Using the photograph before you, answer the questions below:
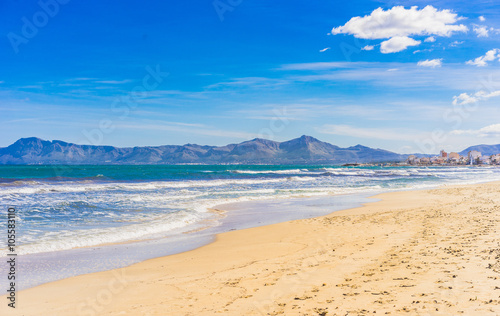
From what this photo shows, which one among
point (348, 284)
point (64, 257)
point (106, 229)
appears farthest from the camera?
point (106, 229)

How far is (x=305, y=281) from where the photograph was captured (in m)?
5.66

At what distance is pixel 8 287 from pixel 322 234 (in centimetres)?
790

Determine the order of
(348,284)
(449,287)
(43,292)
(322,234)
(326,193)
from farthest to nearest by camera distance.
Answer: (326,193), (322,234), (43,292), (348,284), (449,287)

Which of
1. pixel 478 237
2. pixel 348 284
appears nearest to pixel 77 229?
pixel 348 284

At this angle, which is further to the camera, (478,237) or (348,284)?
(478,237)

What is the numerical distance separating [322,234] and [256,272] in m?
4.55

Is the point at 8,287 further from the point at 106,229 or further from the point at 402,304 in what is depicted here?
the point at 402,304

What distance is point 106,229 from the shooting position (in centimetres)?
1127

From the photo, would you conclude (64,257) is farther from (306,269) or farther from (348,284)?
(348,284)

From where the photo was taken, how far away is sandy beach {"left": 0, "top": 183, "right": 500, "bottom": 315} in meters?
4.51

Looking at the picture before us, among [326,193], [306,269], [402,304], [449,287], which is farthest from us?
[326,193]

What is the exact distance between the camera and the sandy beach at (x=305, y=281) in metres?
4.51

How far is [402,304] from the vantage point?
4.32 m

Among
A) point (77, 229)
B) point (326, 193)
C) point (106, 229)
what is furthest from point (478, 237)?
point (326, 193)
